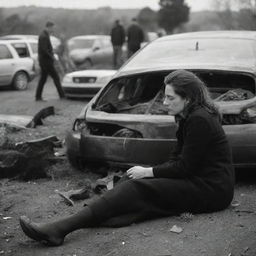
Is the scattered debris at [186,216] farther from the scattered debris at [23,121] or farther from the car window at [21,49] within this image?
the car window at [21,49]

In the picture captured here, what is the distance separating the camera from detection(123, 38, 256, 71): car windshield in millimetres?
6426

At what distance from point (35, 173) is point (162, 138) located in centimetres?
159

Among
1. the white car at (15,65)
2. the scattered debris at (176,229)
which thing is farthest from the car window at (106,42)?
Answer: the scattered debris at (176,229)

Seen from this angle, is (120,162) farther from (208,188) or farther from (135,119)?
(208,188)

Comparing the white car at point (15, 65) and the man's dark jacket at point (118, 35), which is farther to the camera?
the man's dark jacket at point (118, 35)

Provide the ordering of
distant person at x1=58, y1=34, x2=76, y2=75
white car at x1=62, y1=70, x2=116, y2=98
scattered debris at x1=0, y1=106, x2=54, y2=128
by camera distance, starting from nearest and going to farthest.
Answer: scattered debris at x1=0, y1=106, x2=54, y2=128
white car at x1=62, y1=70, x2=116, y2=98
distant person at x1=58, y1=34, x2=76, y2=75

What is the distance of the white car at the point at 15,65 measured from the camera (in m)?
16.5

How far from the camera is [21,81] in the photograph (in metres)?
17.1

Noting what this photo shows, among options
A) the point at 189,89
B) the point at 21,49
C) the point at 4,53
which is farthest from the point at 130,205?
the point at 21,49

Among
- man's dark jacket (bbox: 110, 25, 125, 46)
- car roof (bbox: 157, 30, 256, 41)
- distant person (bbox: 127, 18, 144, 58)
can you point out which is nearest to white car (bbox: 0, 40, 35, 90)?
distant person (bbox: 127, 18, 144, 58)

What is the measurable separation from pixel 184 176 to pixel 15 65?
13.1 metres

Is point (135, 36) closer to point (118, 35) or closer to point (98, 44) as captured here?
point (118, 35)

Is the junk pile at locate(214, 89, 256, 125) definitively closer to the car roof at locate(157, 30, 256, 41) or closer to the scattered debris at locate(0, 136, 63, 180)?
the car roof at locate(157, 30, 256, 41)

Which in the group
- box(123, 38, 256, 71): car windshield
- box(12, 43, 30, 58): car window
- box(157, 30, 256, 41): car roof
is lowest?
box(12, 43, 30, 58): car window
